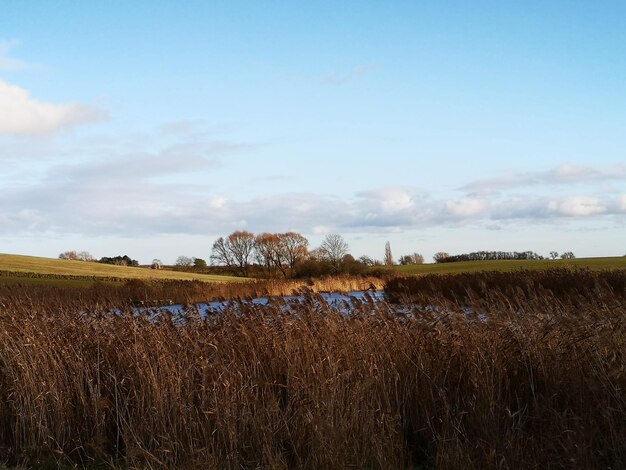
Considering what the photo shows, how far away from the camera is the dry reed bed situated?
634 centimetres

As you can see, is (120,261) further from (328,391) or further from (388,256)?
(328,391)

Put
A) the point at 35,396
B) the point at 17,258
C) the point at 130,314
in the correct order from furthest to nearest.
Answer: the point at 17,258 < the point at 130,314 < the point at 35,396

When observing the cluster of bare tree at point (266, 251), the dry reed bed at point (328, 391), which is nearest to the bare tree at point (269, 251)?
the cluster of bare tree at point (266, 251)

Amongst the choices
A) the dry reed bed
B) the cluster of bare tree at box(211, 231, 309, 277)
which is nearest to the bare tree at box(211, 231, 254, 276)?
the cluster of bare tree at box(211, 231, 309, 277)

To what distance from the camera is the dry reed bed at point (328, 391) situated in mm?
6336

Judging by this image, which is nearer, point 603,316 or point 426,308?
point 603,316

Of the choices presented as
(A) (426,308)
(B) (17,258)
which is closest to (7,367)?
(A) (426,308)

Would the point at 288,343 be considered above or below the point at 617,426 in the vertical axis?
above

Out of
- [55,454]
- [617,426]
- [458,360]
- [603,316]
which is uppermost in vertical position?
[603,316]

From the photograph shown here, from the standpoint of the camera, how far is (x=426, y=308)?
8.97m

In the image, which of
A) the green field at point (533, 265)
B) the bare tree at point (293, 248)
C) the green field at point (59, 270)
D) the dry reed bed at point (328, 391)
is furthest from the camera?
the bare tree at point (293, 248)

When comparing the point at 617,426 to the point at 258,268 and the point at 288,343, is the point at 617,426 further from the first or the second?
the point at 258,268

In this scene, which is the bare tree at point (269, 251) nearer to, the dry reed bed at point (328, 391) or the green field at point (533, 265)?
the green field at point (533, 265)

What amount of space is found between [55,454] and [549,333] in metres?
5.90
